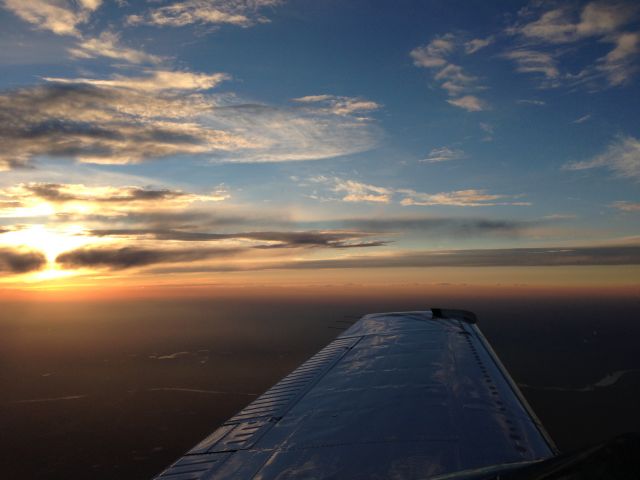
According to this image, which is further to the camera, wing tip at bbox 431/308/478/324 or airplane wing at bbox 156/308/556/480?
wing tip at bbox 431/308/478/324

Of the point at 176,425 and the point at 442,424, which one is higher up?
the point at 442,424

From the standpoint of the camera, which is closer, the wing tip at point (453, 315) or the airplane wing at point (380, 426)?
the airplane wing at point (380, 426)

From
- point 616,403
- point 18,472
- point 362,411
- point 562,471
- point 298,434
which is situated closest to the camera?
point 562,471

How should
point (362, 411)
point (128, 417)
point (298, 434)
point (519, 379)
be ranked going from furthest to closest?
point (519, 379), point (128, 417), point (362, 411), point (298, 434)

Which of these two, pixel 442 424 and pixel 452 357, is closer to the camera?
pixel 442 424

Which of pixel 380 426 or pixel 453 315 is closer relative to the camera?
pixel 380 426

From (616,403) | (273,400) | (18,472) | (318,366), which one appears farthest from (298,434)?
(616,403)

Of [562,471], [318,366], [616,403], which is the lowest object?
[616,403]

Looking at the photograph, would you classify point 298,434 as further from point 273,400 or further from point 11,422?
point 11,422
